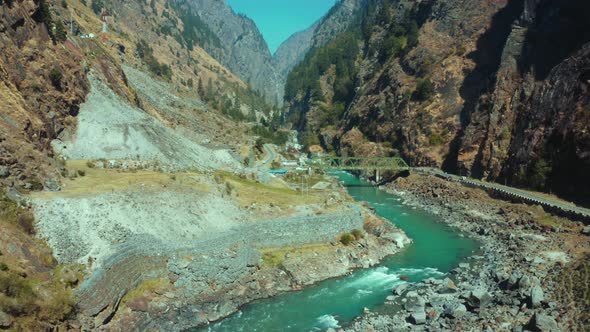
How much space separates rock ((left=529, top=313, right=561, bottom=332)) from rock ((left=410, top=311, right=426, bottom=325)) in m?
6.60

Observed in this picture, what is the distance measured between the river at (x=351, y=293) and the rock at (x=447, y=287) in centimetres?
316

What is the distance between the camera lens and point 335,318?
32.1 m

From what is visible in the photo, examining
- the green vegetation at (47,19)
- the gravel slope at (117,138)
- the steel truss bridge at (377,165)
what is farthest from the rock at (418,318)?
the steel truss bridge at (377,165)

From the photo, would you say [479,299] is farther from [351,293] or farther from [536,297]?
[351,293]

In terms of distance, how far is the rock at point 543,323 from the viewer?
26766 mm

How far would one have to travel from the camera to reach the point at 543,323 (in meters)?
27.0

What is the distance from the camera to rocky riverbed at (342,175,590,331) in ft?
96.5

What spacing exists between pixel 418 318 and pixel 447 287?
269 inches

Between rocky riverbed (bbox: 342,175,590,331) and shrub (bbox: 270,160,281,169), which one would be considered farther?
shrub (bbox: 270,160,281,169)

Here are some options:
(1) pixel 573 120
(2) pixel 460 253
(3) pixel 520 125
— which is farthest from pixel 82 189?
(3) pixel 520 125

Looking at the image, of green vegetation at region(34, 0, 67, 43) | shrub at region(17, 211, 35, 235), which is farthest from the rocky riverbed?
green vegetation at region(34, 0, 67, 43)

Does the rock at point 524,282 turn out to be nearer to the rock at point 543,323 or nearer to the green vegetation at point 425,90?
the rock at point 543,323

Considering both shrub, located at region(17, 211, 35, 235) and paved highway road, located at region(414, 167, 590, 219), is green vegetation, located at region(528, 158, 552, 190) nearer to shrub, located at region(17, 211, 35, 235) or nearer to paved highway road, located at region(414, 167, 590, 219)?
paved highway road, located at region(414, 167, 590, 219)

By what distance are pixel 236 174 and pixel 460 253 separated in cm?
3006
